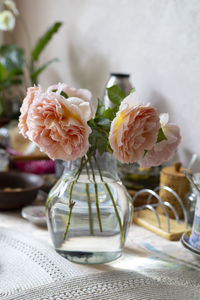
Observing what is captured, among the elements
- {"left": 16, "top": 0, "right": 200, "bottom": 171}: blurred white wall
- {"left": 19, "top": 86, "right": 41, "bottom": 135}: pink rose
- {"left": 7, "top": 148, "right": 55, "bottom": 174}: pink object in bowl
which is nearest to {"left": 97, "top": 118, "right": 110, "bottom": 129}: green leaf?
{"left": 19, "top": 86, "right": 41, "bottom": 135}: pink rose

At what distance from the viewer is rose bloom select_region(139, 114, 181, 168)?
0.77 meters

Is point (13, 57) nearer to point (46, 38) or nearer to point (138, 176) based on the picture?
point (46, 38)

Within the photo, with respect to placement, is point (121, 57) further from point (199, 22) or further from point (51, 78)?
point (51, 78)

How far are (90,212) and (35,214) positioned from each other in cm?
28

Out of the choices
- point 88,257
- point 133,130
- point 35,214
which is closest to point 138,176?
point 35,214

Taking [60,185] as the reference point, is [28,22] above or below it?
above

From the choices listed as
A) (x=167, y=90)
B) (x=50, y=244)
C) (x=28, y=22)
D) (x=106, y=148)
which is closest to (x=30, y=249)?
(x=50, y=244)

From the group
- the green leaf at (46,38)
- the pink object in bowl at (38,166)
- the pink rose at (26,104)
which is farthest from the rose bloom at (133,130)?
the green leaf at (46,38)

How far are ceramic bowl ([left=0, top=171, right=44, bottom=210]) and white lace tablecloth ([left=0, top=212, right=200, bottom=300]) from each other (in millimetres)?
105

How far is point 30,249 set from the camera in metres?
0.88

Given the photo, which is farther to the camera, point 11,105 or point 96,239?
point 11,105

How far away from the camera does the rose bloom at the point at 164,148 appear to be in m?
0.77

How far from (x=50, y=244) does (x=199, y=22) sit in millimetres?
677

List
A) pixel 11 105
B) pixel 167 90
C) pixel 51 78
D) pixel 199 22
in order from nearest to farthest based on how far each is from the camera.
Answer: pixel 199 22 → pixel 167 90 → pixel 51 78 → pixel 11 105
